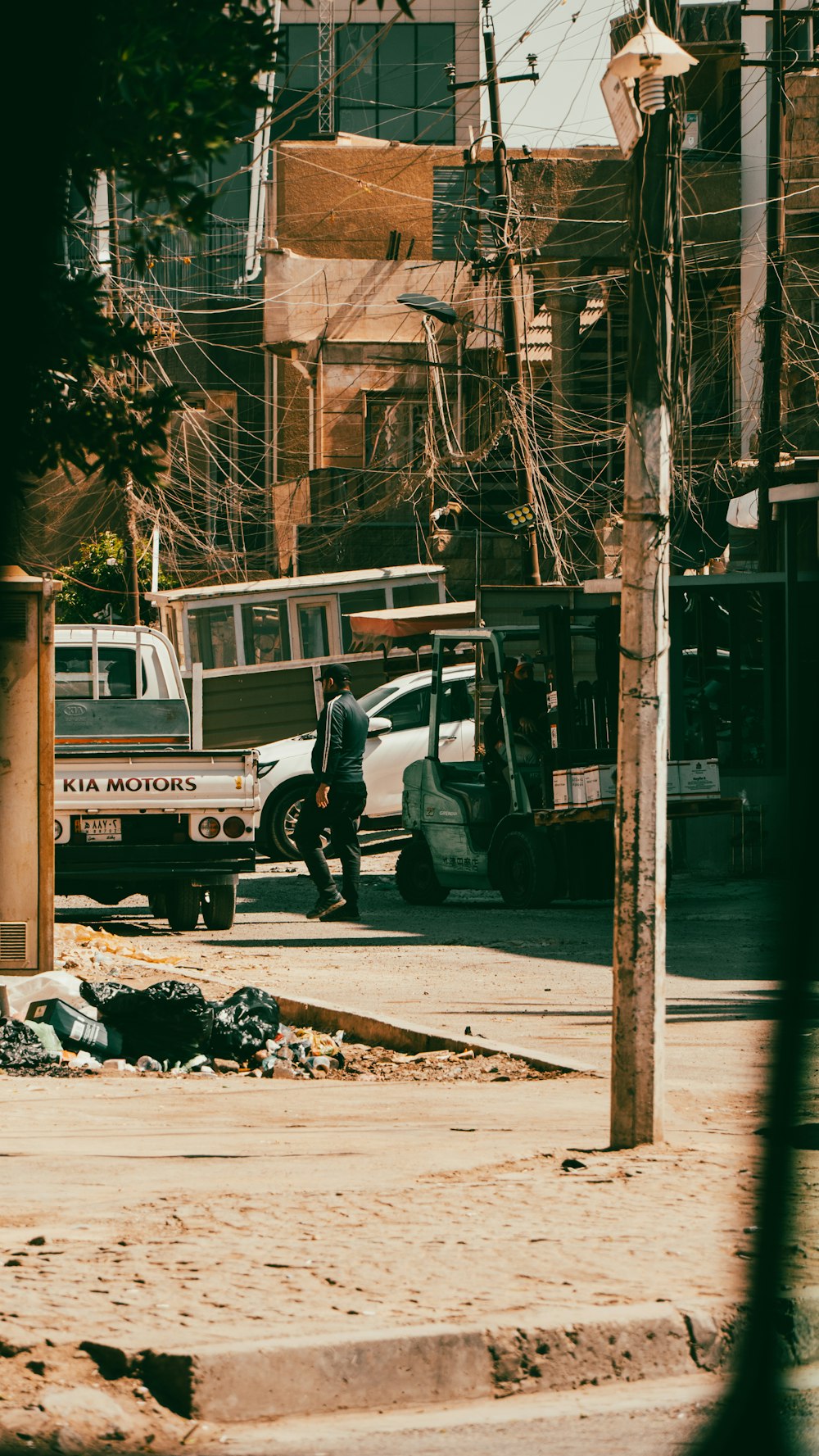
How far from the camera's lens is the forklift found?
16.0 m

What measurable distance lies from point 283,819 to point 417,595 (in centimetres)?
650

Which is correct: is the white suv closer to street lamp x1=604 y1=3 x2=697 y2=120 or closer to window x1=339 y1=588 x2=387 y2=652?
window x1=339 y1=588 x2=387 y2=652

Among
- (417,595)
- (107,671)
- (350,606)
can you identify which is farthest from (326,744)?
(417,595)

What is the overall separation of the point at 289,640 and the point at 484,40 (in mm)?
10427

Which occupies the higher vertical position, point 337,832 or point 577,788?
point 577,788

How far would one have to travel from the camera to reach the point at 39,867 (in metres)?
10.1

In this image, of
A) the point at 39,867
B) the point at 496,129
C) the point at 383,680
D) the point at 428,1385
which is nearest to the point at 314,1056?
the point at 39,867

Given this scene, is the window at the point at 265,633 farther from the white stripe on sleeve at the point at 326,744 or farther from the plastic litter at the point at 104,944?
the plastic litter at the point at 104,944

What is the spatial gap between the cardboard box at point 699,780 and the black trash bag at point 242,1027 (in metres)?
6.86

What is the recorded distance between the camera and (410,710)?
21.4 meters

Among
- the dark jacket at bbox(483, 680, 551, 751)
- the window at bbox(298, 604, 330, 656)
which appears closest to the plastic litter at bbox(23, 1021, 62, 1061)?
the dark jacket at bbox(483, 680, 551, 751)

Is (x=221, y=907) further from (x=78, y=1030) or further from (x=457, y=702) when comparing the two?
(x=78, y=1030)

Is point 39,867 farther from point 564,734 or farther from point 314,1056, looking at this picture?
point 564,734

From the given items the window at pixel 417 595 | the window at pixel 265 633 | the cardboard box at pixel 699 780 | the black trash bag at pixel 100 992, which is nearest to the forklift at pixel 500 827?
the cardboard box at pixel 699 780
